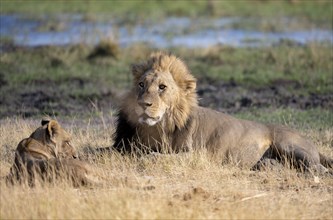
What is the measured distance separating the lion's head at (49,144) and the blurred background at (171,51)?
524 cm

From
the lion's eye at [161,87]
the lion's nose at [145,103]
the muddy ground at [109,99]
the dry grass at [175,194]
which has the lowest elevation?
the muddy ground at [109,99]

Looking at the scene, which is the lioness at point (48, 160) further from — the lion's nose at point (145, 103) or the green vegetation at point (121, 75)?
the green vegetation at point (121, 75)

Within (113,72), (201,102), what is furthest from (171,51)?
(113,72)

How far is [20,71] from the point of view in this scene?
16797mm

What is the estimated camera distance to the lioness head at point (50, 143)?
720cm

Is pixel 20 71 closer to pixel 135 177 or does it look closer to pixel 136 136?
pixel 136 136

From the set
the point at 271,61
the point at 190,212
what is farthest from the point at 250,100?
the point at 190,212

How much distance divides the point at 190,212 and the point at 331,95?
29.2ft

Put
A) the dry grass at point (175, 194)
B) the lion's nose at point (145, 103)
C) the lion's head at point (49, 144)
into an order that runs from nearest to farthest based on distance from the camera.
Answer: the dry grass at point (175, 194) → the lion's head at point (49, 144) → the lion's nose at point (145, 103)

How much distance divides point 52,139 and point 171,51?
7.72 metres

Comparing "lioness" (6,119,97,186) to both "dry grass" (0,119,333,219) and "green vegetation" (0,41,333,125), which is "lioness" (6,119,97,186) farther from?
"green vegetation" (0,41,333,125)

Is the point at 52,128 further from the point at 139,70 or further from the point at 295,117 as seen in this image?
the point at 295,117

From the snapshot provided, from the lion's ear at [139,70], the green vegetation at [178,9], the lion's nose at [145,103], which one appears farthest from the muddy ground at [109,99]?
the green vegetation at [178,9]

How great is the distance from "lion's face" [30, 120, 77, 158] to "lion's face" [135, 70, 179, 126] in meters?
1.03
